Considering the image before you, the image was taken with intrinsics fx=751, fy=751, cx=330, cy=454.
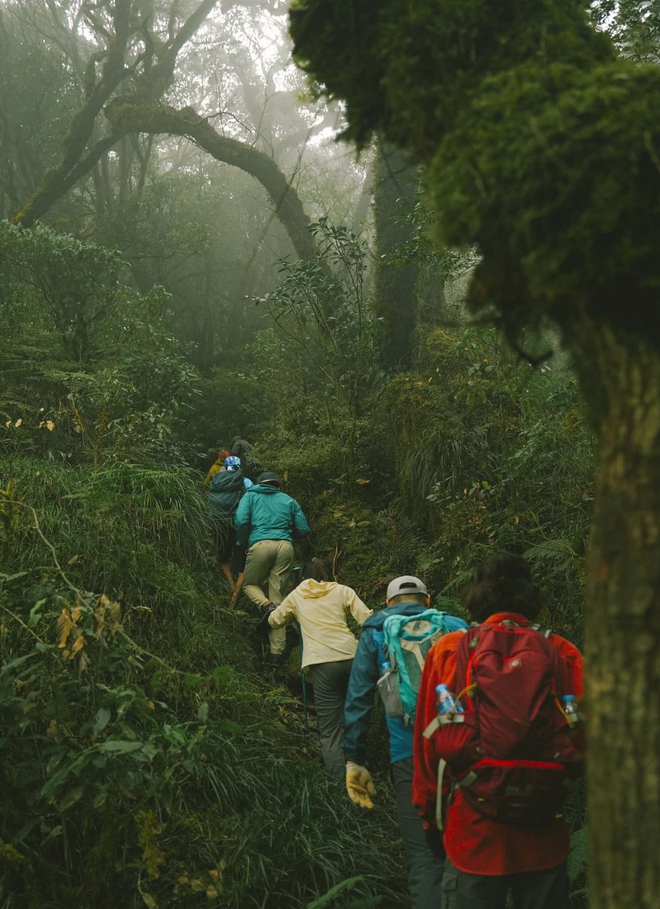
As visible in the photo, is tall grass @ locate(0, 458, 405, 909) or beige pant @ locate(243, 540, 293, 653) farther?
beige pant @ locate(243, 540, 293, 653)

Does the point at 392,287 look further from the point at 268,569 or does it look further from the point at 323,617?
the point at 323,617

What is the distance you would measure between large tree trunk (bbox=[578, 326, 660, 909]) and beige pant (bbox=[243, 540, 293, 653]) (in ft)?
22.5

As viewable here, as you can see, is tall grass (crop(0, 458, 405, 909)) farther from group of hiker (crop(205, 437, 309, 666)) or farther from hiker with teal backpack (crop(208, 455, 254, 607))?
hiker with teal backpack (crop(208, 455, 254, 607))

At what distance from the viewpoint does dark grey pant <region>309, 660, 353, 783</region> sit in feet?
18.5

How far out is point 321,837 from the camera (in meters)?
4.25

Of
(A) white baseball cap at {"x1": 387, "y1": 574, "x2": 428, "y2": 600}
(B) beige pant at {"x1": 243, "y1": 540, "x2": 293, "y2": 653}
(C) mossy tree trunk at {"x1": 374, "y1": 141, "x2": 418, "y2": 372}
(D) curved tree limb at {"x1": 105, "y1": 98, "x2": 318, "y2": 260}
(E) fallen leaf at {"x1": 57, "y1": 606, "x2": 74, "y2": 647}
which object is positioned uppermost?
(D) curved tree limb at {"x1": 105, "y1": 98, "x2": 318, "y2": 260}

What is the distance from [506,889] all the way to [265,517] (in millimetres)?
5750

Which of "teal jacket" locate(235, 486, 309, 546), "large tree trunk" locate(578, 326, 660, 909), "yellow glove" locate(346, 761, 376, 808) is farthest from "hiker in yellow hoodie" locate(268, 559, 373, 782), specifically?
"large tree trunk" locate(578, 326, 660, 909)

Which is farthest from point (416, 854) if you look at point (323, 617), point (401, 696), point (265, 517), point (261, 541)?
point (265, 517)

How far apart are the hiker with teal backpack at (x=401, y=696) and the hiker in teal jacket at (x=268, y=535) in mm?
3942

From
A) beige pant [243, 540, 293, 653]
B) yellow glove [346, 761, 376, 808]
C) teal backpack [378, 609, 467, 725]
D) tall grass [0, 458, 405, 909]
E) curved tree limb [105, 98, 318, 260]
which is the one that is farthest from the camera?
curved tree limb [105, 98, 318, 260]

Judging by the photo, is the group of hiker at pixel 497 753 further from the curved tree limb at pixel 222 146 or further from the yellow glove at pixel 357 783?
the curved tree limb at pixel 222 146

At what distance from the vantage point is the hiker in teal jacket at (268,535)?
8234mm

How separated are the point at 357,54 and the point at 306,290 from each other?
9.26 m
